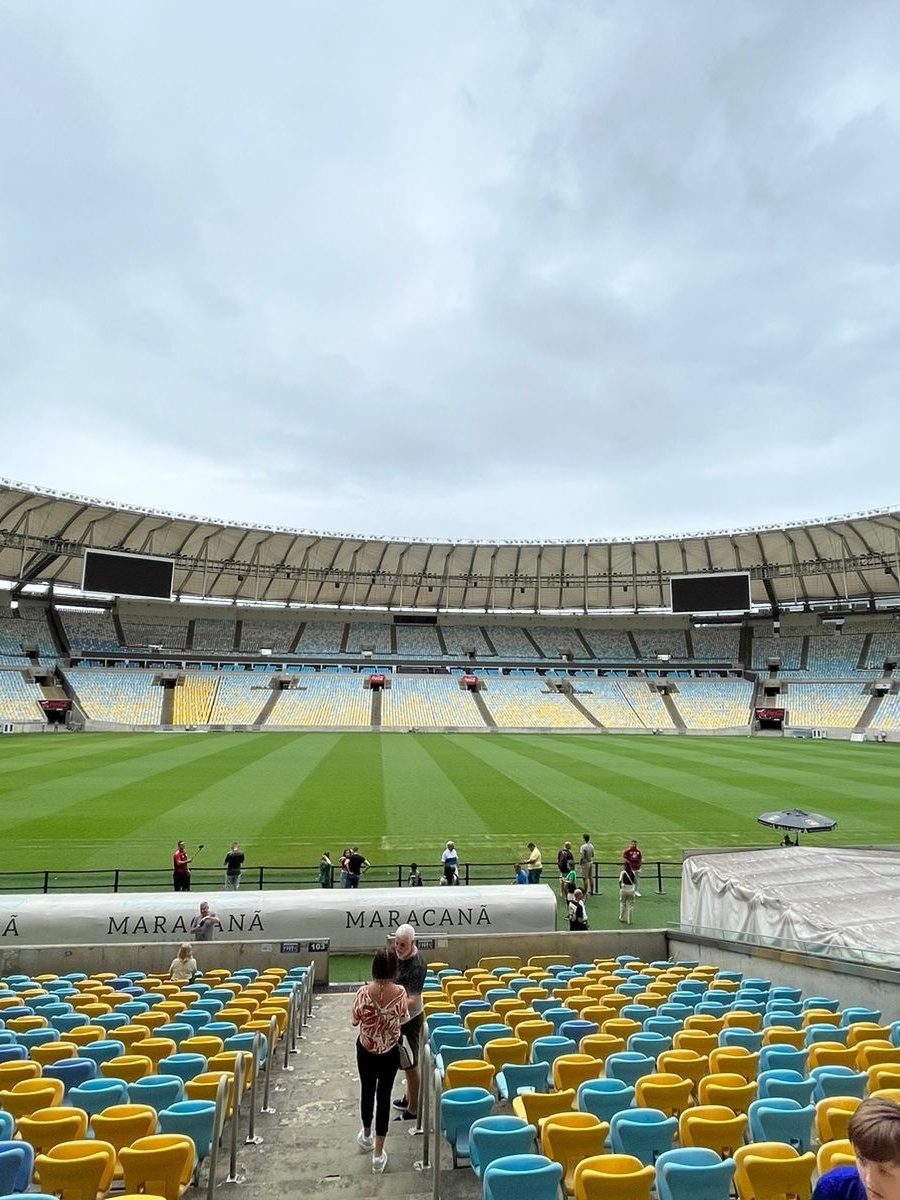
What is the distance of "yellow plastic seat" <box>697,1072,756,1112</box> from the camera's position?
4.57m

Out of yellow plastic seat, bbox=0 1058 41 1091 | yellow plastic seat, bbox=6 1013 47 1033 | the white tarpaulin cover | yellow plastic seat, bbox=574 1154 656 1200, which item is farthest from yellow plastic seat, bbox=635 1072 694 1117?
yellow plastic seat, bbox=6 1013 47 1033

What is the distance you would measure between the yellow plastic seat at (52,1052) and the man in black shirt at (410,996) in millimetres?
2444

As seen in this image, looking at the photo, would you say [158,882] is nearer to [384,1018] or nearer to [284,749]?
[384,1018]

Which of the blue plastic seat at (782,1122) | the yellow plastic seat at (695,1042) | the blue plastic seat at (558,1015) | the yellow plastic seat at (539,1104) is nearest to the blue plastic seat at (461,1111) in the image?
the yellow plastic seat at (539,1104)

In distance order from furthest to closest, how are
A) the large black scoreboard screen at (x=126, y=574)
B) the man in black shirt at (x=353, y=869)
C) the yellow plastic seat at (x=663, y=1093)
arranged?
the large black scoreboard screen at (x=126, y=574) → the man in black shirt at (x=353, y=869) → the yellow plastic seat at (x=663, y=1093)

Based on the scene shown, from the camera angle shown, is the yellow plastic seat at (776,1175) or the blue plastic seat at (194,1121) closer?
the yellow plastic seat at (776,1175)

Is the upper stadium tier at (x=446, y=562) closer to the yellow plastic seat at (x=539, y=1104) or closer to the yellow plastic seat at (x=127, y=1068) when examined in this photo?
the yellow plastic seat at (x=127, y=1068)

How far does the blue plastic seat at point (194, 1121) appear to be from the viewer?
14.3 feet

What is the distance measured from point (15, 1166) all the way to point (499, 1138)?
7.63 feet

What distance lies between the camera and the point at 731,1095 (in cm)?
457

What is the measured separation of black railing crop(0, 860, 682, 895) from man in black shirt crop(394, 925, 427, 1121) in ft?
31.0

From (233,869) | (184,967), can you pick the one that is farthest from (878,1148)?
(233,869)

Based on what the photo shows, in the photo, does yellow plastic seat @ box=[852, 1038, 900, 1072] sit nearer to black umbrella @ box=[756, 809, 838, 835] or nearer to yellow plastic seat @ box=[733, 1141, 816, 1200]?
yellow plastic seat @ box=[733, 1141, 816, 1200]

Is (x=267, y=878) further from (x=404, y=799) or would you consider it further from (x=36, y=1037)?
(x=36, y=1037)
